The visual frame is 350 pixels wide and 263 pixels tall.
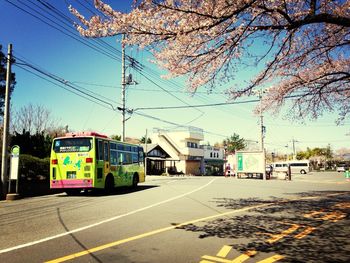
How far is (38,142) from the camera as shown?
68.7 feet

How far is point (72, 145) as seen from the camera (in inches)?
566

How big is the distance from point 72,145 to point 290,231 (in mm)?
10789

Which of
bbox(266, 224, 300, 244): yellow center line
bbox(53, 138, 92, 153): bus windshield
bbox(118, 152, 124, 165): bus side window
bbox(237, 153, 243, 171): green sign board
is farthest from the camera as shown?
bbox(237, 153, 243, 171): green sign board

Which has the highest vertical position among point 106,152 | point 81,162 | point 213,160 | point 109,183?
A: point 213,160

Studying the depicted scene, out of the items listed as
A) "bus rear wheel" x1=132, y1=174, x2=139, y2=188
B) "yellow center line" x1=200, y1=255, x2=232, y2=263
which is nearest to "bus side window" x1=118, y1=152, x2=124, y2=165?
"bus rear wheel" x1=132, y1=174, x2=139, y2=188

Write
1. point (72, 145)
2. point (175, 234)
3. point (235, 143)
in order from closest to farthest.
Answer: point (175, 234), point (72, 145), point (235, 143)

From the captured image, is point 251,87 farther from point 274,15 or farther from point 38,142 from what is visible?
point 38,142

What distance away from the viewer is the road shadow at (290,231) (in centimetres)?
519

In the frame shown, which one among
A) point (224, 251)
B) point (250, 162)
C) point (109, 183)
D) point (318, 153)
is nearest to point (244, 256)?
point (224, 251)

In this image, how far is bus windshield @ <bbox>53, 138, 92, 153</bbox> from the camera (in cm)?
1420

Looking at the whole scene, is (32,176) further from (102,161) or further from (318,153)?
(318,153)

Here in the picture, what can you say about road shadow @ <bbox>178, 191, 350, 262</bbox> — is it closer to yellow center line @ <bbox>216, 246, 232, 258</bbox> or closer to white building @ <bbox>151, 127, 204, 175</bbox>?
yellow center line @ <bbox>216, 246, 232, 258</bbox>

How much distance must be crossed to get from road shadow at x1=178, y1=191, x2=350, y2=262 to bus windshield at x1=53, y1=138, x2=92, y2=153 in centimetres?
755

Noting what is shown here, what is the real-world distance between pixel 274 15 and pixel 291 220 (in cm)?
548
